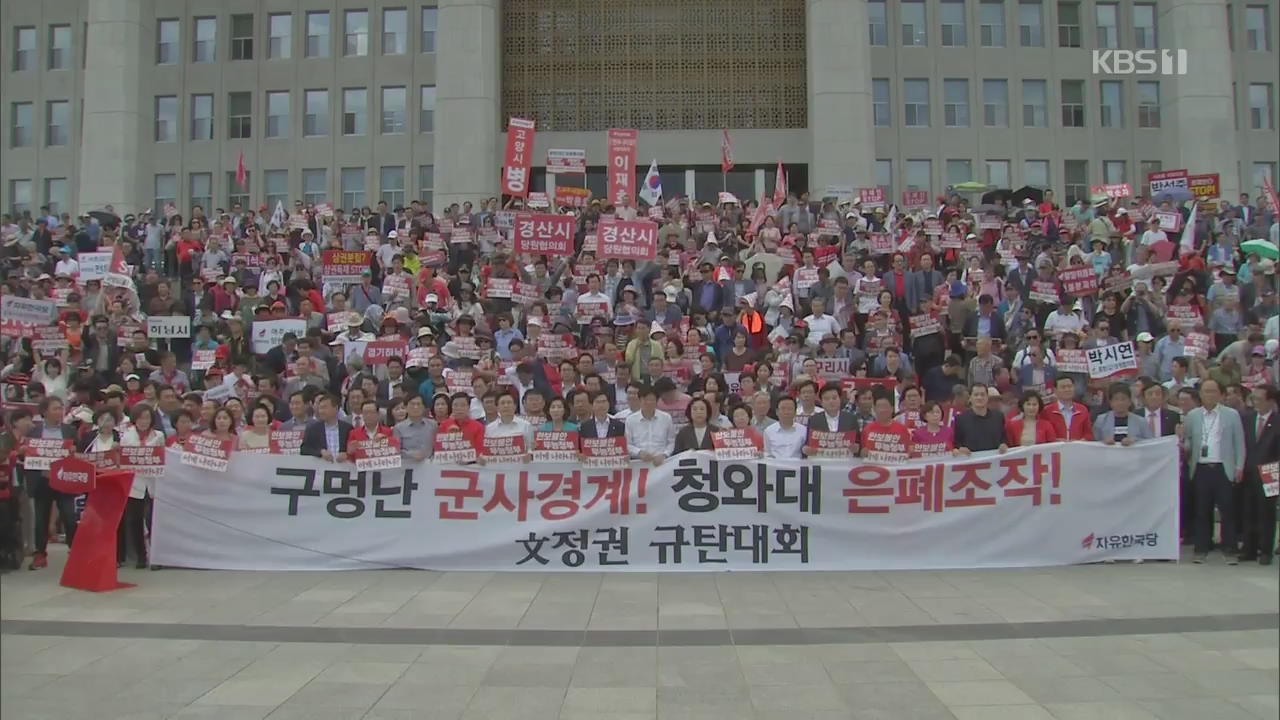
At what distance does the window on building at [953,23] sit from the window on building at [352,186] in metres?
23.1

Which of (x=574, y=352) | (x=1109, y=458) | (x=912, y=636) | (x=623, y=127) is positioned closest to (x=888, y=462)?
(x=1109, y=458)

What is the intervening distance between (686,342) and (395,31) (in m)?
31.2

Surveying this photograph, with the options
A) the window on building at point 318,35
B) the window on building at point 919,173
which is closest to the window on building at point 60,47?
the window on building at point 318,35

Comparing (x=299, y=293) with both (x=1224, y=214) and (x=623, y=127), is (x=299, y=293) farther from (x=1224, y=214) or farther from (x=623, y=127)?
(x=623, y=127)

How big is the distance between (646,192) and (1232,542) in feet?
60.0

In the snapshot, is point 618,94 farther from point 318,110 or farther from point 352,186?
point 318,110

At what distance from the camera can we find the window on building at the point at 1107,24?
40000 millimetres

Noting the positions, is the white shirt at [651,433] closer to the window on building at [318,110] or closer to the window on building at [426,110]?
the window on building at [426,110]

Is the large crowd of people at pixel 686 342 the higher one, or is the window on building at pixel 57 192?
the window on building at pixel 57 192

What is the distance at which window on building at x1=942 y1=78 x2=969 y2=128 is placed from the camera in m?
39.9

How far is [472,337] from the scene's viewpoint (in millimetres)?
14656

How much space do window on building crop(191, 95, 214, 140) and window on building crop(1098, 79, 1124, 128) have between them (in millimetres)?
34899

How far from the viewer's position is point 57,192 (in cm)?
4281

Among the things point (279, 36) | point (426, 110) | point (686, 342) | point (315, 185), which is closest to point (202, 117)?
point (279, 36)
